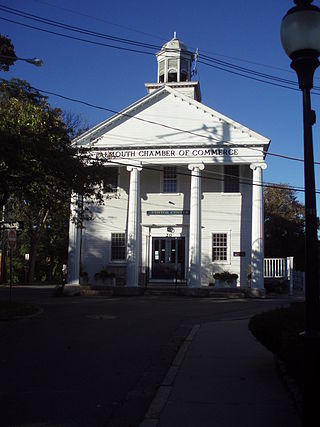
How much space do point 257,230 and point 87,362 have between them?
55.0 feet

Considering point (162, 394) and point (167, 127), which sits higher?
point (167, 127)

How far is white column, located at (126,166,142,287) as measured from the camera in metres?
24.5

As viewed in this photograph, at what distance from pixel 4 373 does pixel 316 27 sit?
21.4 ft

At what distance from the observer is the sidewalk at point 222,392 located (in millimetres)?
5410

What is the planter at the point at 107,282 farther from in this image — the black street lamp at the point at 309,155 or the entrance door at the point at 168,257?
the black street lamp at the point at 309,155

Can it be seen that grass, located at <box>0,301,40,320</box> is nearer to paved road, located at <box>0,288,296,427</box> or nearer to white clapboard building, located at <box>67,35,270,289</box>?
paved road, located at <box>0,288,296,427</box>

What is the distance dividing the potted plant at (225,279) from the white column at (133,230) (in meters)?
4.09

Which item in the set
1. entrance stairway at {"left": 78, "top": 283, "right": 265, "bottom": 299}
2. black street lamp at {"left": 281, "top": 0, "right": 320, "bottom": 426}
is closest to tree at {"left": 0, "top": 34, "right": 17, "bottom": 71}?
entrance stairway at {"left": 78, "top": 283, "right": 265, "bottom": 299}

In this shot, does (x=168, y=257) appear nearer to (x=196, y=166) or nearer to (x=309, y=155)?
(x=196, y=166)

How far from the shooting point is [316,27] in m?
4.62

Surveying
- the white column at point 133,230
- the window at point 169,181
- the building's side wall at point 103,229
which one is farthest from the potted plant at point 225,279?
the building's side wall at point 103,229

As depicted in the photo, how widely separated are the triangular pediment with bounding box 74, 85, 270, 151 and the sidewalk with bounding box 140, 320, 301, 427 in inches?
642

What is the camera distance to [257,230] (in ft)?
79.2

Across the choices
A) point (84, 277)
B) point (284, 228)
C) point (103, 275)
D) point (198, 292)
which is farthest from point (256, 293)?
point (284, 228)
